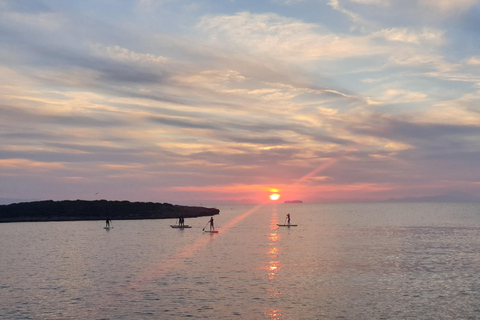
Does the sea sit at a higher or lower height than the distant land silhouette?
lower

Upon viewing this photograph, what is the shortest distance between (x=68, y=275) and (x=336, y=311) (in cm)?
2711

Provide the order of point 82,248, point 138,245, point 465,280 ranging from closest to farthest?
point 465,280, point 82,248, point 138,245

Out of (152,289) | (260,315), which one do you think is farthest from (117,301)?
(260,315)

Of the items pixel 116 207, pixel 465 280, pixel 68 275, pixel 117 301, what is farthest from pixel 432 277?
pixel 116 207

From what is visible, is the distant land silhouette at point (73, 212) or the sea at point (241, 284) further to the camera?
the distant land silhouette at point (73, 212)

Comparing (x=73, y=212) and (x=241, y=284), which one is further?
(x=73, y=212)

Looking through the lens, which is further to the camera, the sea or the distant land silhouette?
the distant land silhouette

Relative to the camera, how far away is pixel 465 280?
39.8 metres

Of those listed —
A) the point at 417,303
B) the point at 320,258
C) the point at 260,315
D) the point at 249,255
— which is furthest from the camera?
the point at 249,255

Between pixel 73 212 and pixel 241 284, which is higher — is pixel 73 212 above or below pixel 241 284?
above

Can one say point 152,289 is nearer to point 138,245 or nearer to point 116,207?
point 138,245

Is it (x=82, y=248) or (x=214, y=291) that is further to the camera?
(x=82, y=248)

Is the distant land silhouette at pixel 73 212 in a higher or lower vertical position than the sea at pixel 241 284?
higher

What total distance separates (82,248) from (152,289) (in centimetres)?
3648
